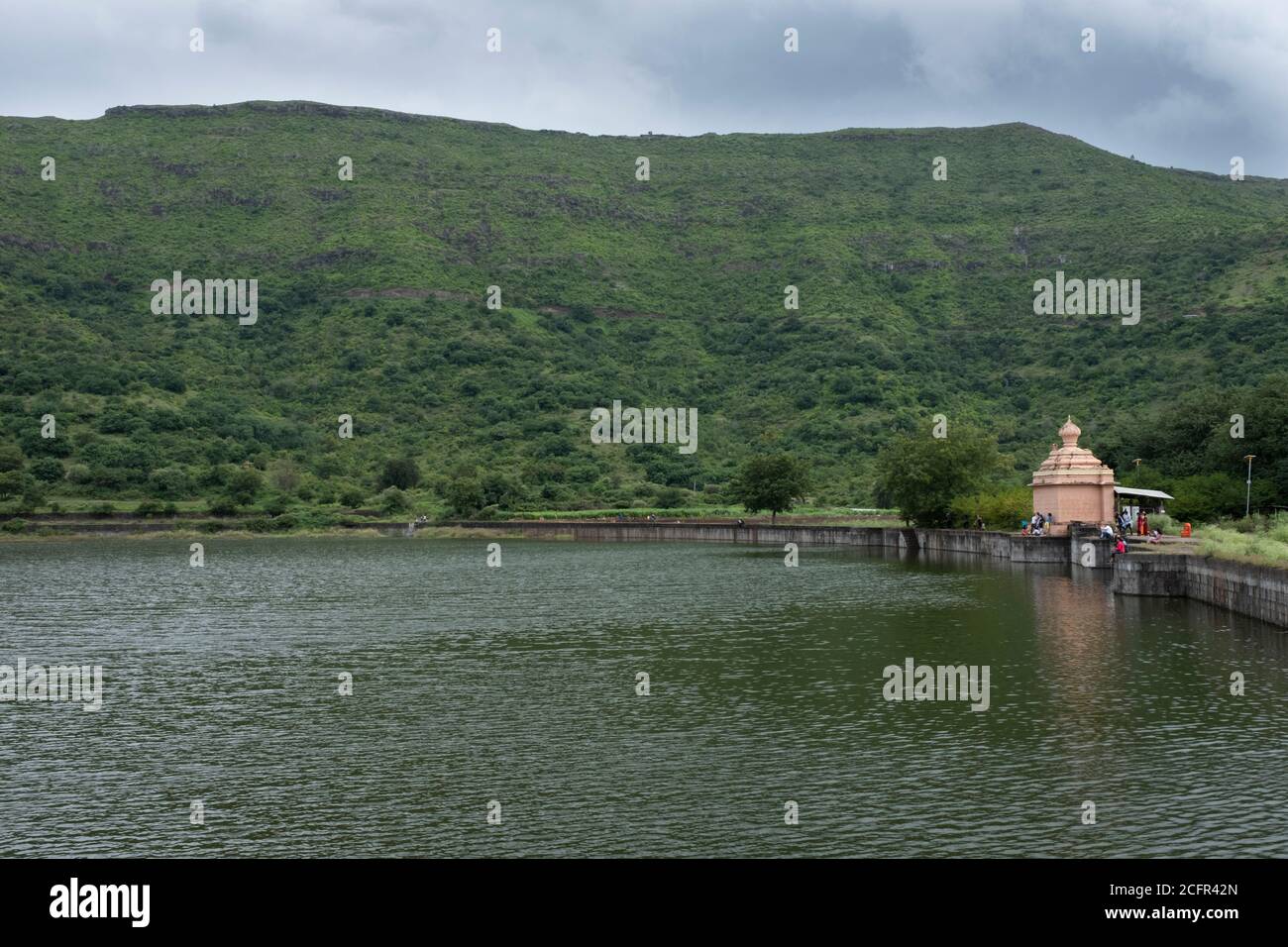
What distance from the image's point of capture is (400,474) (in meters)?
126

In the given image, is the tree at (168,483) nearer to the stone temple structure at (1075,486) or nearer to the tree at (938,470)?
the tree at (938,470)

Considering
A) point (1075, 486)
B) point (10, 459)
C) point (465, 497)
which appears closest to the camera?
point (1075, 486)

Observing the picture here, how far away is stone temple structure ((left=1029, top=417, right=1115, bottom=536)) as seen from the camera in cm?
6638

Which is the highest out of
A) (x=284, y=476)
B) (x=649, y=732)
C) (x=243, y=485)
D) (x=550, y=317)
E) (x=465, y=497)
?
(x=550, y=317)

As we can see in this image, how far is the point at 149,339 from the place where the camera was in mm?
154875

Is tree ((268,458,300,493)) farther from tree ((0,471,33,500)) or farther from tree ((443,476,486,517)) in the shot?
tree ((0,471,33,500))

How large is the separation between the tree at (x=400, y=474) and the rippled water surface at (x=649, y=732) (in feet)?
248

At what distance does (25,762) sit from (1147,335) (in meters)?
132

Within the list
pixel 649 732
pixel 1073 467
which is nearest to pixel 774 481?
pixel 1073 467

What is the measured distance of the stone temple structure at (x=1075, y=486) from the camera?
218 feet

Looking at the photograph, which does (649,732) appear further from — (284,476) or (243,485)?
(284,476)

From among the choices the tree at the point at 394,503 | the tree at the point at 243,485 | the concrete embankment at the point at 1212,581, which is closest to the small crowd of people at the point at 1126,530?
the concrete embankment at the point at 1212,581

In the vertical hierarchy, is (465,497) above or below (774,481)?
below

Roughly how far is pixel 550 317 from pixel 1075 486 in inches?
4503
